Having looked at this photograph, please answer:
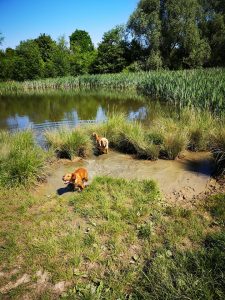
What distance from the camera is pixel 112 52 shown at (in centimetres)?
4362

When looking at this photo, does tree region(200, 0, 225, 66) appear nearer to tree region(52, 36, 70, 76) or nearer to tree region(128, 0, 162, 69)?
tree region(128, 0, 162, 69)

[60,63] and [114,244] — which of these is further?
[60,63]

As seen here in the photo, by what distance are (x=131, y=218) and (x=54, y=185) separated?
6.74 ft

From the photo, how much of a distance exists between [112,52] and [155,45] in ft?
31.9

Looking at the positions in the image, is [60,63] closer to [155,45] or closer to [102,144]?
[155,45]

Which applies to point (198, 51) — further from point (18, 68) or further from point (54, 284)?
point (54, 284)

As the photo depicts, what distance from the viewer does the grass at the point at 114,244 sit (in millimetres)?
2707

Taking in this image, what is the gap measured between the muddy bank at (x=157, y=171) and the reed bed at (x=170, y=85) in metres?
3.90

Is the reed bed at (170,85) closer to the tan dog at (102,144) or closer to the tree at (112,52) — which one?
the tan dog at (102,144)

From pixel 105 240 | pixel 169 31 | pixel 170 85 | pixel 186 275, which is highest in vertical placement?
pixel 169 31

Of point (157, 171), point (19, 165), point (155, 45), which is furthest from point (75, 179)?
point (155, 45)

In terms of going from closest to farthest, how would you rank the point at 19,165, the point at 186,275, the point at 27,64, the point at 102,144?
the point at 186,275, the point at 19,165, the point at 102,144, the point at 27,64

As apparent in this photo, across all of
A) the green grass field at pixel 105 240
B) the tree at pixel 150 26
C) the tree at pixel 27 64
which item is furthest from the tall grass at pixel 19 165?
the tree at pixel 27 64

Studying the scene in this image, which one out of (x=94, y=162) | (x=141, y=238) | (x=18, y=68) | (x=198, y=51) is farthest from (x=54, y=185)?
(x=18, y=68)
